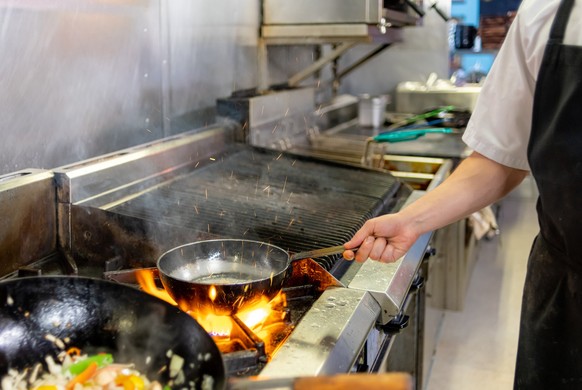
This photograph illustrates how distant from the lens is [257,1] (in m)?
3.00

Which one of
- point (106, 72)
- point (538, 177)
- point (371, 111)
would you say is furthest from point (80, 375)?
point (371, 111)

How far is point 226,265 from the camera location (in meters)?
1.47

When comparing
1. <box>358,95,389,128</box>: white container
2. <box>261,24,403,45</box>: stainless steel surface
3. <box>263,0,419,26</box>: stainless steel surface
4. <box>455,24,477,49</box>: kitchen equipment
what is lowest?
<box>358,95,389,128</box>: white container

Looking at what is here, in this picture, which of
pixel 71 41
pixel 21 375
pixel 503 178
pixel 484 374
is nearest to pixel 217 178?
pixel 71 41

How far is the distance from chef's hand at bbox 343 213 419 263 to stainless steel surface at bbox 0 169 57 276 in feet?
2.50

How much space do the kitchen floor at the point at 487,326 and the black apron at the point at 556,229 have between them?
146 cm

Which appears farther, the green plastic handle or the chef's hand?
the green plastic handle

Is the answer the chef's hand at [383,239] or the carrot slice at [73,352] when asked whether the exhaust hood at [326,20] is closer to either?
the chef's hand at [383,239]

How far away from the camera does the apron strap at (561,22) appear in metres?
1.36

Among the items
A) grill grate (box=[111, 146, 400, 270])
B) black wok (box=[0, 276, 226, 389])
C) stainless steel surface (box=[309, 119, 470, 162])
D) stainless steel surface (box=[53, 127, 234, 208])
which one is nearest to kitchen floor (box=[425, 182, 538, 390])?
stainless steel surface (box=[309, 119, 470, 162])

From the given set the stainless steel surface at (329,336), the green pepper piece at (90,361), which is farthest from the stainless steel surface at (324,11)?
the green pepper piece at (90,361)

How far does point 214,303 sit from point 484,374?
2212 mm

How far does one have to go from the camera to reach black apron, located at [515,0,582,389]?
133cm

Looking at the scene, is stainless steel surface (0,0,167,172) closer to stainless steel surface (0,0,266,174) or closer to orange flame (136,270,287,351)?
stainless steel surface (0,0,266,174)
